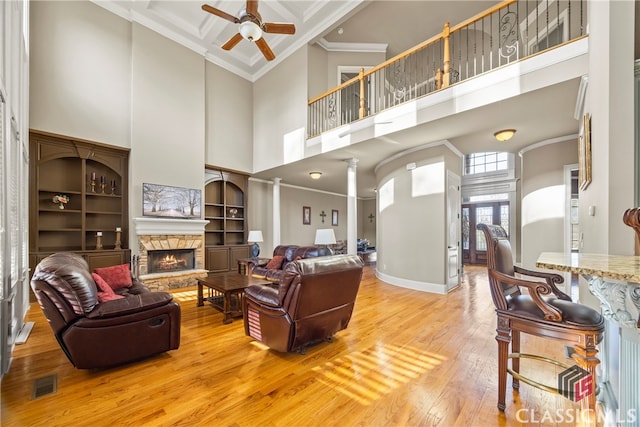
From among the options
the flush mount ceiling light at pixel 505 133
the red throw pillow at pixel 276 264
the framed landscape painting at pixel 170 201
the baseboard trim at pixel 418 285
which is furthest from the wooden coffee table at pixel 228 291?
the flush mount ceiling light at pixel 505 133

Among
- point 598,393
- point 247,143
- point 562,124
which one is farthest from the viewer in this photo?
point 247,143

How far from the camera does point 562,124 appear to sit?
4.06 m

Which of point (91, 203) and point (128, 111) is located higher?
point (128, 111)

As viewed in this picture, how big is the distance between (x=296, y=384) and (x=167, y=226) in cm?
477

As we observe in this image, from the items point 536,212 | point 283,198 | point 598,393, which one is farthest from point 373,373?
point 283,198

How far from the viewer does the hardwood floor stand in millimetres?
1724

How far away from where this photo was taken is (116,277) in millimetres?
3578

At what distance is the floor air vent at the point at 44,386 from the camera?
1.97 metres

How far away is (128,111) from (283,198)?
4575 millimetres

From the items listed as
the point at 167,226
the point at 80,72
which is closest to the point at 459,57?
the point at 167,226

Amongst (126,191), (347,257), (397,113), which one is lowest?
(347,257)

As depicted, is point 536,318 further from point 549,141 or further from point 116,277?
point 549,141

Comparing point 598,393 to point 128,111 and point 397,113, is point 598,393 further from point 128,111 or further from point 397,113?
point 128,111

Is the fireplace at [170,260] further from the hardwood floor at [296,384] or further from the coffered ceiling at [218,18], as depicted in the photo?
the coffered ceiling at [218,18]
